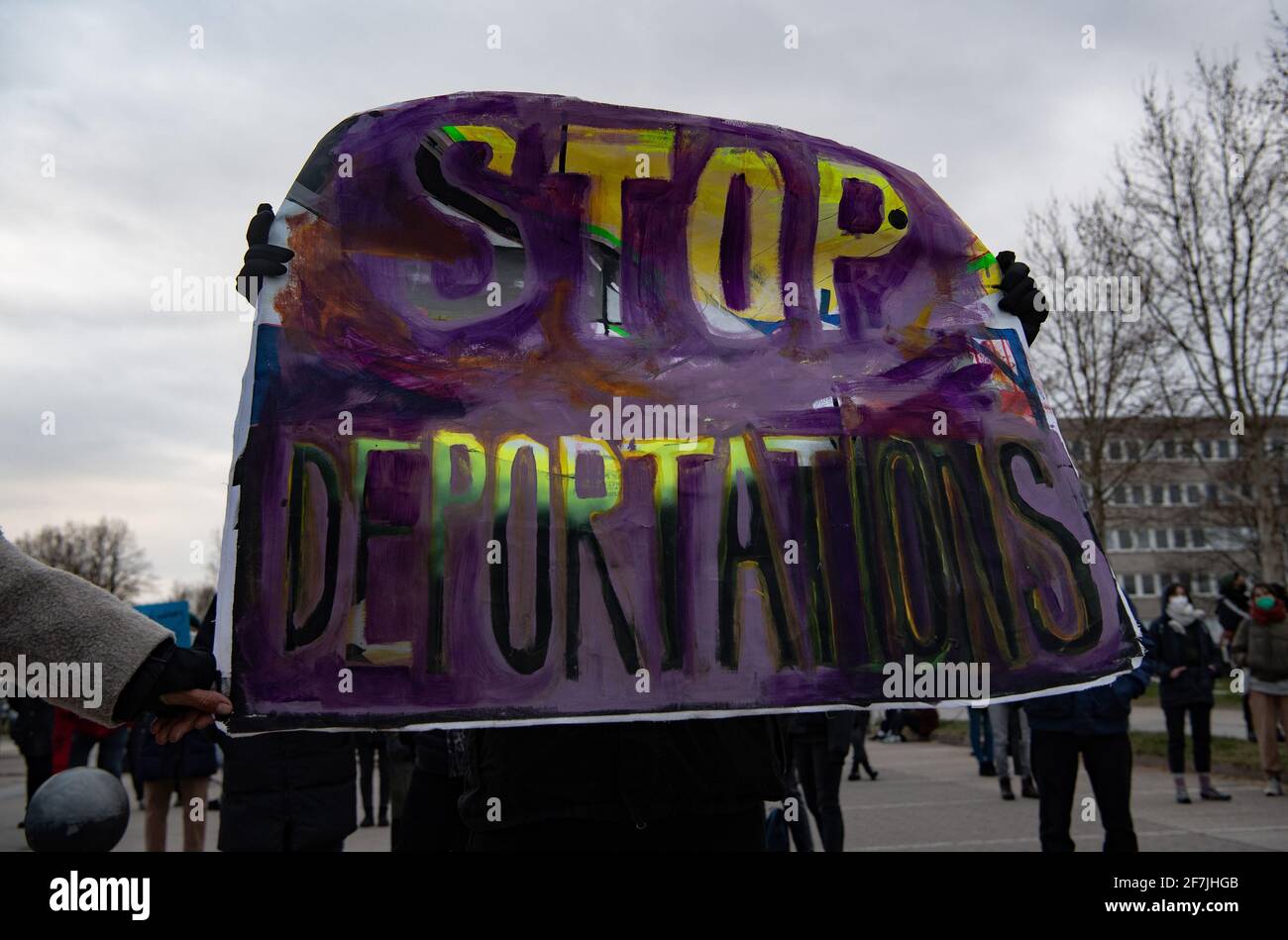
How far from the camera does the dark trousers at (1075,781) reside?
17.0 feet

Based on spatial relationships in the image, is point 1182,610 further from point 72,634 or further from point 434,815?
point 72,634

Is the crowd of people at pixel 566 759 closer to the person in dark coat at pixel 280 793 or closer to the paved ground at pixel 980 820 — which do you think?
the person in dark coat at pixel 280 793

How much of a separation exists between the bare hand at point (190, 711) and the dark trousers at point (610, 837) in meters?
0.63

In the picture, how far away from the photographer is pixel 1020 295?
115 inches

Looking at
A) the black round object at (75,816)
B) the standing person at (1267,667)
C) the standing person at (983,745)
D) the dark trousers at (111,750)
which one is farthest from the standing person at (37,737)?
the standing person at (1267,667)

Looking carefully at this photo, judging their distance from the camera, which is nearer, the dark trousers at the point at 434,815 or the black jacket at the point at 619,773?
the black jacket at the point at 619,773

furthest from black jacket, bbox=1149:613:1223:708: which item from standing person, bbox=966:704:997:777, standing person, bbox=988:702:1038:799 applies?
standing person, bbox=966:704:997:777

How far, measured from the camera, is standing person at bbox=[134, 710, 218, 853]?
6852mm

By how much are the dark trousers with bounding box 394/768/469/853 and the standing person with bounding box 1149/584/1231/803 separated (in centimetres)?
745

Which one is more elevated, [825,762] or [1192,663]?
[1192,663]

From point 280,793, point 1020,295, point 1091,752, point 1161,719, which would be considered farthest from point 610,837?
point 1161,719

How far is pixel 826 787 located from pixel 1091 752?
167cm

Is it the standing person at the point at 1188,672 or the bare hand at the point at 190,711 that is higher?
the bare hand at the point at 190,711

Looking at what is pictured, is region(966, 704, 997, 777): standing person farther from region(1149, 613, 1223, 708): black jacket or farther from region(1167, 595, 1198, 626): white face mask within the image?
region(1167, 595, 1198, 626): white face mask
